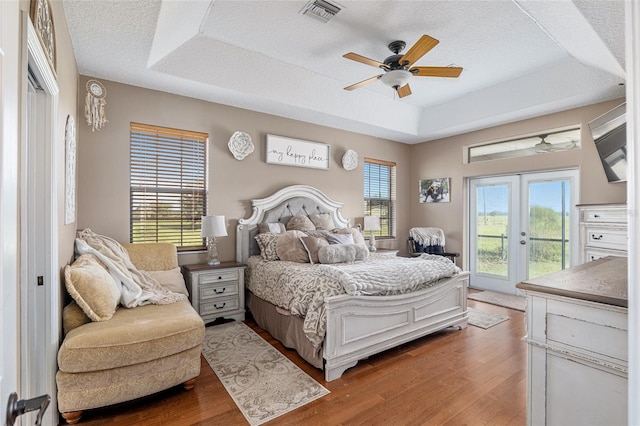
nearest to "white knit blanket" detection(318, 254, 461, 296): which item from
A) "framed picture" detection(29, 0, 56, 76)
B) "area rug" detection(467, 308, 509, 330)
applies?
"area rug" detection(467, 308, 509, 330)

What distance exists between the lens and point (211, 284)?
11.4ft

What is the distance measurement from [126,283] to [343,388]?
1895mm

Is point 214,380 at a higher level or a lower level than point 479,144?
lower

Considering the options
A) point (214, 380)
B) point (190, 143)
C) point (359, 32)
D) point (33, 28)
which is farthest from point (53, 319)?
point (359, 32)

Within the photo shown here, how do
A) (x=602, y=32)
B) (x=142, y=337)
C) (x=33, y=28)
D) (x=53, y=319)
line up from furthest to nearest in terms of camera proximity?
(x=602, y=32) < (x=142, y=337) < (x=53, y=319) < (x=33, y=28)

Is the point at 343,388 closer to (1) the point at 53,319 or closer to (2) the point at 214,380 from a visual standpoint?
(2) the point at 214,380

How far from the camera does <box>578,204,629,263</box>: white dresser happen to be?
10.6 feet

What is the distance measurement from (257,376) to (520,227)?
4437 millimetres

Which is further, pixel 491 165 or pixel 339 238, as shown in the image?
pixel 491 165

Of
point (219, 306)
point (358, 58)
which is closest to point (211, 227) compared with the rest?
point (219, 306)

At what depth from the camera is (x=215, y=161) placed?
3.96 metres

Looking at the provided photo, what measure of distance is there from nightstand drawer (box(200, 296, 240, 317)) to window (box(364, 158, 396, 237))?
110 inches

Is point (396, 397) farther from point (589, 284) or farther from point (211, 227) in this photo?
point (211, 227)

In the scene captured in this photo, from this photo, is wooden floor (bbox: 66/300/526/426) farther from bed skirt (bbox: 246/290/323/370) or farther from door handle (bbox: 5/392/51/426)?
door handle (bbox: 5/392/51/426)
